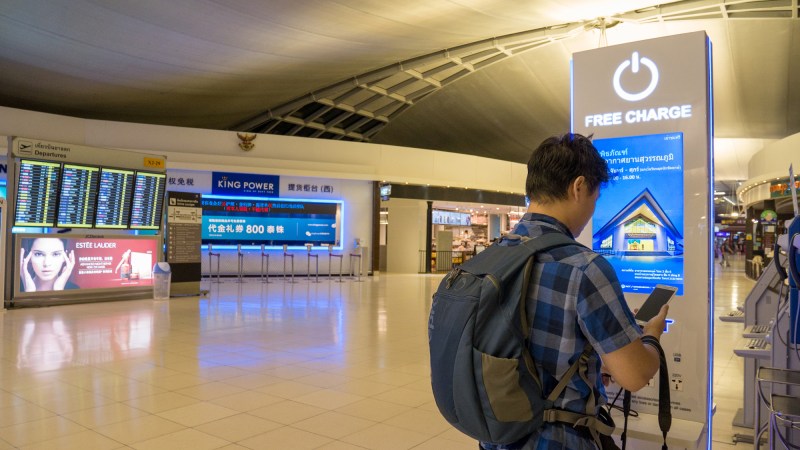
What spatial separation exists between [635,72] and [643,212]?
666 millimetres

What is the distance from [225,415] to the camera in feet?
12.0

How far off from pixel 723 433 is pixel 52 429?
4.22 meters

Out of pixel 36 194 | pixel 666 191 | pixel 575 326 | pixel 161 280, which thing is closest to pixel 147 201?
pixel 161 280

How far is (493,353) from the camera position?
3.64 feet

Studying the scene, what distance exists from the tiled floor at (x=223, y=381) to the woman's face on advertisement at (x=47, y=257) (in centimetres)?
68

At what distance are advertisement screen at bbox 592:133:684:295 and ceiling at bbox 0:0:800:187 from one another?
901cm

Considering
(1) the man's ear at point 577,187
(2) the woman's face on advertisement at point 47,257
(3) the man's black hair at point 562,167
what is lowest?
(2) the woman's face on advertisement at point 47,257

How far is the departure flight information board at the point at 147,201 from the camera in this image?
33.6ft

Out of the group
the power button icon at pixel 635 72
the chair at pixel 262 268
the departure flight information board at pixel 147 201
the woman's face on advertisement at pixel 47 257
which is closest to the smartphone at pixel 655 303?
the power button icon at pixel 635 72

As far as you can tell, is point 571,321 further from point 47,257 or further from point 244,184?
point 244,184

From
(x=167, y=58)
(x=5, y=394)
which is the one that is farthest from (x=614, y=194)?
(x=167, y=58)

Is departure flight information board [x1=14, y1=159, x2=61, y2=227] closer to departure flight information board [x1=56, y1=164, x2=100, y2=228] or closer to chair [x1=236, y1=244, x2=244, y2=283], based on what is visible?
departure flight information board [x1=56, y1=164, x2=100, y2=228]

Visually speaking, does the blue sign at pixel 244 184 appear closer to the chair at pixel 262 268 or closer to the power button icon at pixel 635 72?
the chair at pixel 262 268

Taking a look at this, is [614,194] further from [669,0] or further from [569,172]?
[669,0]
